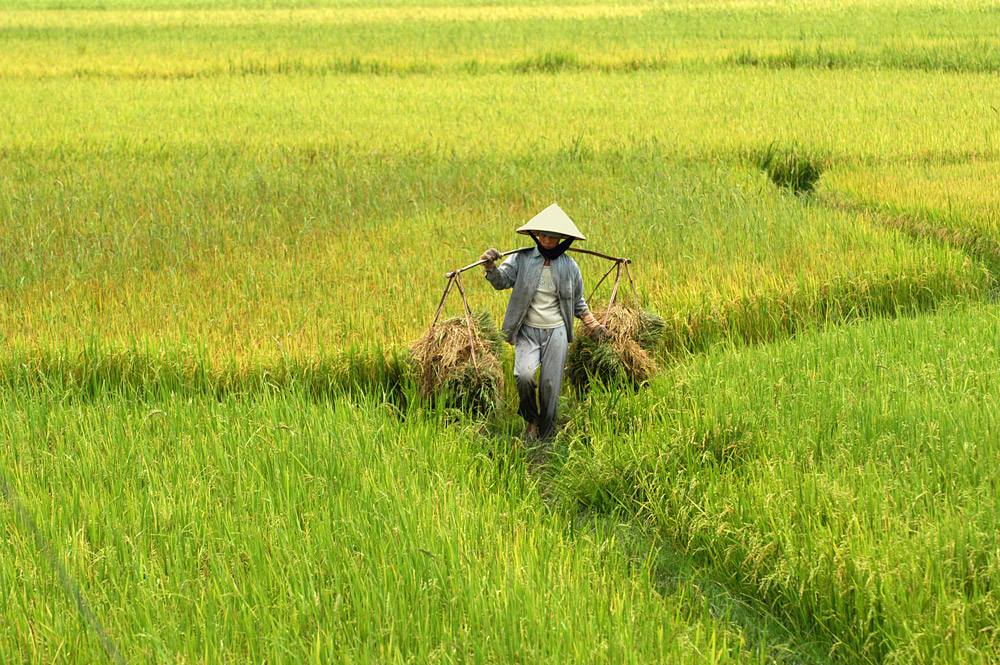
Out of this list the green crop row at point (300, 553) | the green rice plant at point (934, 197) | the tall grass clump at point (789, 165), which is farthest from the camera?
the tall grass clump at point (789, 165)

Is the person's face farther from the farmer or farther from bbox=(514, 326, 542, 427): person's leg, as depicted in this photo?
bbox=(514, 326, 542, 427): person's leg

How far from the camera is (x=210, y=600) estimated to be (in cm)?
246

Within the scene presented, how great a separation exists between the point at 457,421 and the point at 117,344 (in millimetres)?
1659

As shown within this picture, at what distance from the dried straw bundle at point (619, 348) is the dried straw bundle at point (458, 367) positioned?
0.49 m

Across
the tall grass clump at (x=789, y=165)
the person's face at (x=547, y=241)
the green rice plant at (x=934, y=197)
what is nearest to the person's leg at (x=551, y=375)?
the person's face at (x=547, y=241)

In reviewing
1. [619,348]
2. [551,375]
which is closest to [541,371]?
[551,375]

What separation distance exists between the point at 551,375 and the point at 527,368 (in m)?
0.11

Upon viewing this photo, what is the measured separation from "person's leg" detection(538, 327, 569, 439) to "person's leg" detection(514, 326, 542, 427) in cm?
3

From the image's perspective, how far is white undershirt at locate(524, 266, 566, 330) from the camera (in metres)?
4.05

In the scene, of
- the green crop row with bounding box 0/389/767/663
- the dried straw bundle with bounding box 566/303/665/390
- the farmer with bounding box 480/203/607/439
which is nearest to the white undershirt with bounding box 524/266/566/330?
the farmer with bounding box 480/203/607/439

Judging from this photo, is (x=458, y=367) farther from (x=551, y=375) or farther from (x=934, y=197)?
(x=934, y=197)

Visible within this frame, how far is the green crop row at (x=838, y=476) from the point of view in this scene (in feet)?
8.54

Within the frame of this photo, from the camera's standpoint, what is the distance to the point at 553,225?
12.8ft

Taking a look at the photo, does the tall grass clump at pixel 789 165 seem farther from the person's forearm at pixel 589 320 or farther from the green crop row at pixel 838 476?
the person's forearm at pixel 589 320
